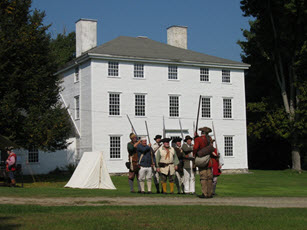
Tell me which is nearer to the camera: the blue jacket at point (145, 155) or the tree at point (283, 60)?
the blue jacket at point (145, 155)

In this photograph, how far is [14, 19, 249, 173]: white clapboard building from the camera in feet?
Answer: 134

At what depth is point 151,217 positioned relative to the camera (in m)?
10.5

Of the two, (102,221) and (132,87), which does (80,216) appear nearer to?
(102,221)

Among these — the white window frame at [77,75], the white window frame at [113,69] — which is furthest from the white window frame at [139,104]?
the white window frame at [77,75]

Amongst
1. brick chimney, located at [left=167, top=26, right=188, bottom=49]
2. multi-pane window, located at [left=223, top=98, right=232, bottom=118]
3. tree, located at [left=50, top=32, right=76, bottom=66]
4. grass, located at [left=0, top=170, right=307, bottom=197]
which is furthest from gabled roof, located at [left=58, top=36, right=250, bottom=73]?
tree, located at [left=50, top=32, right=76, bottom=66]

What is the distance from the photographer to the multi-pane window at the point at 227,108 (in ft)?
152

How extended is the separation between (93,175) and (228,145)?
2437cm

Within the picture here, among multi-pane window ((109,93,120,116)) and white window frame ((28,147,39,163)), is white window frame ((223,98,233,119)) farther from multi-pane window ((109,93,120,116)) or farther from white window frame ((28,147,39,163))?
white window frame ((28,147,39,163))

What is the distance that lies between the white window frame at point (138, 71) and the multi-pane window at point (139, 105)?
1593mm

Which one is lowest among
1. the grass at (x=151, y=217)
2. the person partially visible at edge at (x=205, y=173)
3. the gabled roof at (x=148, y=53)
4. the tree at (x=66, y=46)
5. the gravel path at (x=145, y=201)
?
the gravel path at (x=145, y=201)

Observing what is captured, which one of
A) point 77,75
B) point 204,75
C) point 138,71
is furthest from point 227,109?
point 77,75

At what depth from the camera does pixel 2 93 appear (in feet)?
94.5

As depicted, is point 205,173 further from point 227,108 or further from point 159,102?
point 227,108

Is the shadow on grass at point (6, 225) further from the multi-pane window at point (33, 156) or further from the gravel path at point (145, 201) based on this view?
the multi-pane window at point (33, 156)
